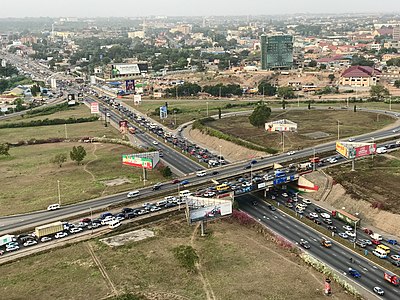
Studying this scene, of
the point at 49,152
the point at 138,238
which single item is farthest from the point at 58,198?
the point at 49,152

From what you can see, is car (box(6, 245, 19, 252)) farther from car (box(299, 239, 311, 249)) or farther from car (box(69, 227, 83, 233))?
car (box(299, 239, 311, 249))

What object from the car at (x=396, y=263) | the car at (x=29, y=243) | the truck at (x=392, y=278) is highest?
the car at (x=29, y=243)

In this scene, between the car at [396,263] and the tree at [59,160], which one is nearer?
the car at [396,263]

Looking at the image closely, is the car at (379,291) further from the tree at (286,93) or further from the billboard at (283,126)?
the tree at (286,93)

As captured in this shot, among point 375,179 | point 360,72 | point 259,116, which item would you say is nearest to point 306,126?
point 259,116

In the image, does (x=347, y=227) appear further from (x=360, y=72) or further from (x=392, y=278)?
(x=360, y=72)

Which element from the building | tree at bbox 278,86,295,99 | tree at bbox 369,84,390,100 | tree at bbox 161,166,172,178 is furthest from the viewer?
the building

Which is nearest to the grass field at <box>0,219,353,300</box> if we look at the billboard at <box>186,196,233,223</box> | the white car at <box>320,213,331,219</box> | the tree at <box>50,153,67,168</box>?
the billboard at <box>186,196,233,223</box>

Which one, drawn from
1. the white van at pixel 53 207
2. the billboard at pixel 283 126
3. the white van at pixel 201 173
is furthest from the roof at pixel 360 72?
the white van at pixel 53 207
